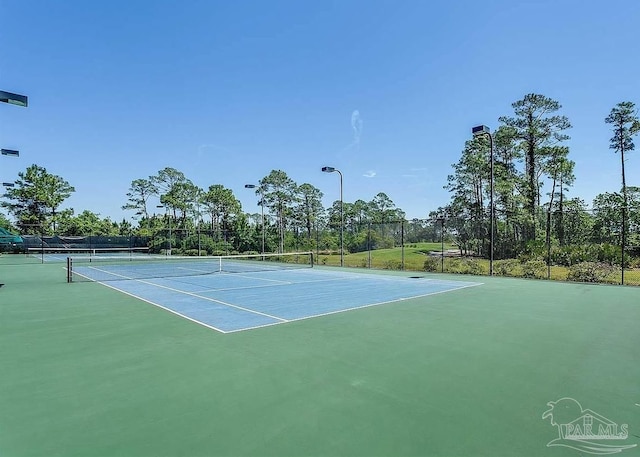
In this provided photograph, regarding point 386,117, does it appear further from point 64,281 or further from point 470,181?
point 64,281

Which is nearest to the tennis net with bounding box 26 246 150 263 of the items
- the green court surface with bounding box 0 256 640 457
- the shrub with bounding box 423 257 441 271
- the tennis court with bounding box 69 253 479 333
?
the tennis court with bounding box 69 253 479 333

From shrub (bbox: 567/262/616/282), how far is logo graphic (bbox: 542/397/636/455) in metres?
11.2

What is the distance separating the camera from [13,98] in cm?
732

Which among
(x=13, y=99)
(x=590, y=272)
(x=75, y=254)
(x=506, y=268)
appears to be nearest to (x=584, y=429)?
(x=13, y=99)

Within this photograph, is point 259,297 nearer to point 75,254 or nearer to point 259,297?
point 259,297

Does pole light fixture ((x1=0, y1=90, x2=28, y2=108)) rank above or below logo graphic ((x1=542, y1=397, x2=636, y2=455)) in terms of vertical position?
above

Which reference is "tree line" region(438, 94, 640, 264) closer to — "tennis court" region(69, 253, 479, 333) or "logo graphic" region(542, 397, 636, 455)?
"tennis court" region(69, 253, 479, 333)

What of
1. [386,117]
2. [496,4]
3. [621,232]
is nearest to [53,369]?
[496,4]

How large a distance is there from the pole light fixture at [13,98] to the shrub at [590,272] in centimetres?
1639

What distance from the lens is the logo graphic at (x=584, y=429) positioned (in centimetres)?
221

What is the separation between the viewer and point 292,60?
17672 mm

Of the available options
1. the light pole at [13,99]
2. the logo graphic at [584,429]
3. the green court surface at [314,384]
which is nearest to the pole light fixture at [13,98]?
the light pole at [13,99]

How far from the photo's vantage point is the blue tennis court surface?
6.16 m

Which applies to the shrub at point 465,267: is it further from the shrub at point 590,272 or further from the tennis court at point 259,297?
the tennis court at point 259,297
